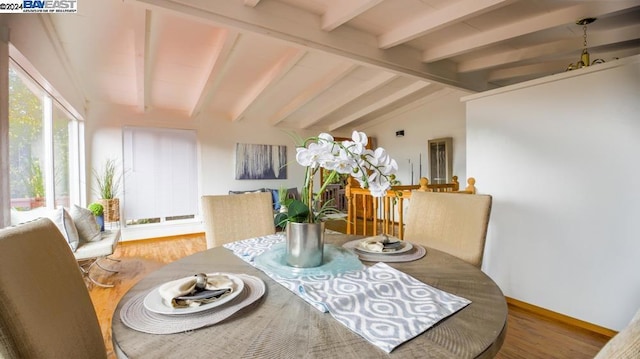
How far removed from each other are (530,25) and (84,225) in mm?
4713

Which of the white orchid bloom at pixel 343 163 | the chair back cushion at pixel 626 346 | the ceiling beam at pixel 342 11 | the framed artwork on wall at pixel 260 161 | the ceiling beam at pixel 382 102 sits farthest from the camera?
the framed artwork on wall at pixel 260 161

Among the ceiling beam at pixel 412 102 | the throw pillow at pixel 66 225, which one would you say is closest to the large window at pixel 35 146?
the throw pillow at pixel 66 225

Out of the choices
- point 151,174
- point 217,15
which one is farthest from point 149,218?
point 217,15

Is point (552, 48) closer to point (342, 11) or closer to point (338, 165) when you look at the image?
point (342, 11)

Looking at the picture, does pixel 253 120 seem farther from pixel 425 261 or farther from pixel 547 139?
pixel 425 261

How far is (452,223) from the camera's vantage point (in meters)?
1.59

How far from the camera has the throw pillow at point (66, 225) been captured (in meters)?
2.50

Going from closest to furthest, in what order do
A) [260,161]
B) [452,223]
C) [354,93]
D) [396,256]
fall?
1. [396,256]
2. [452,223]
3. [354,93]
4. [260,161]

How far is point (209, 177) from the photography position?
521 cm

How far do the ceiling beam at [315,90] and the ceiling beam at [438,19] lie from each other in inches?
30.0

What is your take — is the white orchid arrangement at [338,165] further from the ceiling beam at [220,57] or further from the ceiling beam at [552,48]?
the ceiling beam at [552,48]

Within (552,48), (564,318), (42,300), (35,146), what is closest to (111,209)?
(35,146)

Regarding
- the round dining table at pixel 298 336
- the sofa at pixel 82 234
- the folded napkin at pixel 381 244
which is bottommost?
the sofa at pixel 82 234

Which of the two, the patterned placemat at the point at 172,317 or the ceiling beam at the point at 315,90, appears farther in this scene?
the ceiling beam at the point at 315,90
